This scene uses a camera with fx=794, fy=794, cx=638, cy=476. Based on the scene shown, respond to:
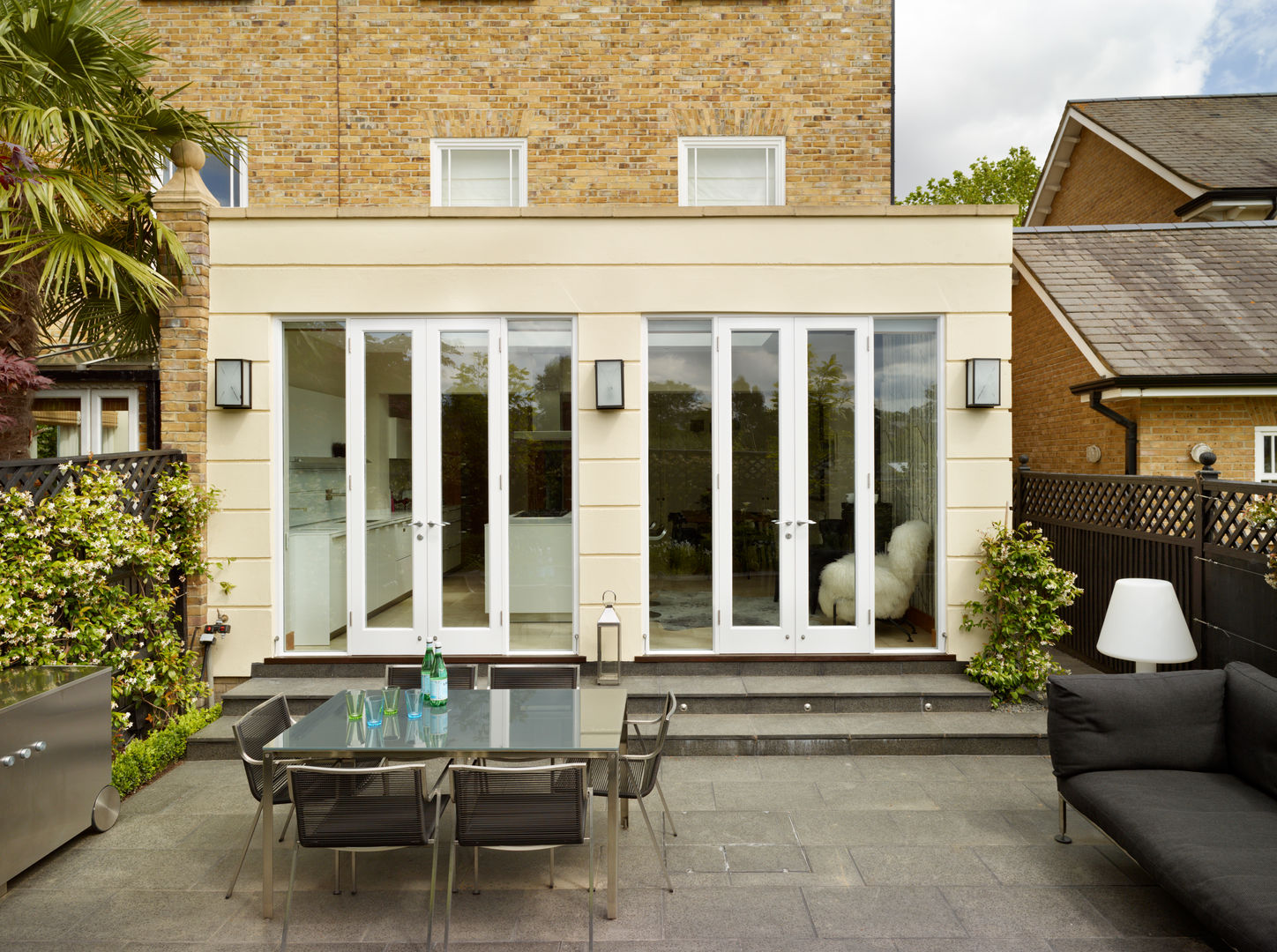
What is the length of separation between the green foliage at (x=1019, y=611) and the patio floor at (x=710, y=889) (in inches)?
42.5

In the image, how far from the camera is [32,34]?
15.3ft

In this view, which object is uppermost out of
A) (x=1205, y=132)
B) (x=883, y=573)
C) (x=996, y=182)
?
(x=996, y=182)

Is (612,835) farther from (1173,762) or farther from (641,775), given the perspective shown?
(1173,762)

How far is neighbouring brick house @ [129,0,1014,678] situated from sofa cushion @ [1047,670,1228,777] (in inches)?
80.4

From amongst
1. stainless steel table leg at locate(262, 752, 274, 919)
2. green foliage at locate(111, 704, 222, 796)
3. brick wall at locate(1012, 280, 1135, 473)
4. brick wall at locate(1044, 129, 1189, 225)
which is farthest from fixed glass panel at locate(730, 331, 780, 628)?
brick wall at locate(1044, 129, 1189, 225)

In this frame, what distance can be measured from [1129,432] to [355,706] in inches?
292

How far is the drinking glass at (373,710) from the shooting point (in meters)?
3.50

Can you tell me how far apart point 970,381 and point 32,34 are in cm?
625

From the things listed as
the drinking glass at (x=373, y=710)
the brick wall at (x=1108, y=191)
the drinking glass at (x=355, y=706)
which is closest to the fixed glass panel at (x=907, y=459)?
the drinking glass at (x=373, y=710)

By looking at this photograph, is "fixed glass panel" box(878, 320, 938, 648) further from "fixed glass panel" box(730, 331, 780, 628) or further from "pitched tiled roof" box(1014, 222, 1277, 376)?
"pitched tiled roof" box(1014, 222, 1277, 376)

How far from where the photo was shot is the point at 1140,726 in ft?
11.7

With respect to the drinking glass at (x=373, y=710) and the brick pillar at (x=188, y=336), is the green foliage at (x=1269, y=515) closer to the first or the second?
the drinking glass at (x=373, y=710)

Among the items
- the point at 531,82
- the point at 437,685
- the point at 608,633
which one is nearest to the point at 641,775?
the point at 437,685

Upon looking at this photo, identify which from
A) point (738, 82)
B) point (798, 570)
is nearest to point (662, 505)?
point (798, 570)
